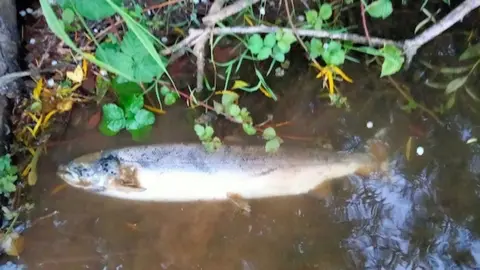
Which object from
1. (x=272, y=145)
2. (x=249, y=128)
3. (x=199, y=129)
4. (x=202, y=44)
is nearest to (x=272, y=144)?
(x=272, y=145)

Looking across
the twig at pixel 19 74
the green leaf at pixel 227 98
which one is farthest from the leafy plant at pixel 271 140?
the twig at pixel 19 74

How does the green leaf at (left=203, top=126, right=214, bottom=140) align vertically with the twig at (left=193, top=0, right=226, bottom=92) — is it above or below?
below

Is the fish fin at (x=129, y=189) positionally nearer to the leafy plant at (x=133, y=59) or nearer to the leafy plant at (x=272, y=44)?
the leafy plant at (x=133, y=59)

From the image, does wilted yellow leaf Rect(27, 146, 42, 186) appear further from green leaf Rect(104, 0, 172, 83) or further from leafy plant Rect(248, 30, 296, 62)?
leafy plant Rect(248, 30, 296, 62)

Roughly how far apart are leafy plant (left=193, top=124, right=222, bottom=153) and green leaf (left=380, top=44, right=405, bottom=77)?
845 mm

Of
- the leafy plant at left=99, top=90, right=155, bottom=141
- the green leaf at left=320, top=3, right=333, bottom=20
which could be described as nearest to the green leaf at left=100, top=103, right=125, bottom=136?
the leafy plant at left=99, top=90, right=155, bottom=141

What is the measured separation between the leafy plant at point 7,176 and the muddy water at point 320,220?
5.6 inches

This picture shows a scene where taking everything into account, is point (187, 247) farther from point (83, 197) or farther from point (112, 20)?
point (112, 20)

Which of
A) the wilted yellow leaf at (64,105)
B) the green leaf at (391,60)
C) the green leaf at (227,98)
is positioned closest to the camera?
the green leaf at (391,60)

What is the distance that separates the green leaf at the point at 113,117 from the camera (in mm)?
2646

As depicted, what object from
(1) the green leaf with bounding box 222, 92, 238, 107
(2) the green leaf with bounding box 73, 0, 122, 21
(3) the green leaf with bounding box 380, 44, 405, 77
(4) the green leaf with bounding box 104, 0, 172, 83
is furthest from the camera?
(1) the green leaf with bounding box 222, 92, 238, 107

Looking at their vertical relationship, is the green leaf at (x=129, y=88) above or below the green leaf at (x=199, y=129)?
above

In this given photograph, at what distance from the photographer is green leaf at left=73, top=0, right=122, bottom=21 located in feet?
7.94

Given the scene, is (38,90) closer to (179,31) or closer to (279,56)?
(179,31)
